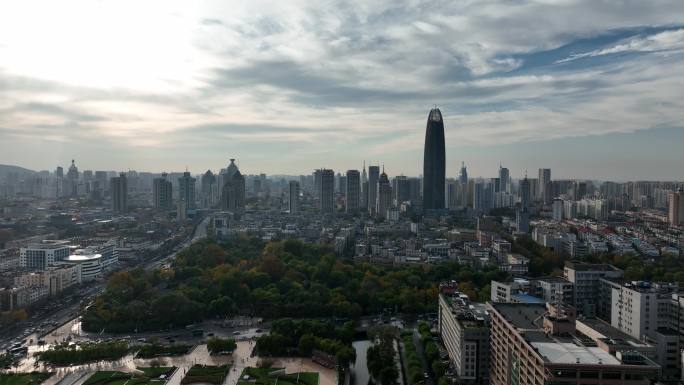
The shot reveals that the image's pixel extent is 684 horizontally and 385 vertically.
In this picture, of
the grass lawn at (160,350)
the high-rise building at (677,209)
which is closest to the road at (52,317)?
the grass lawn at (160,350)

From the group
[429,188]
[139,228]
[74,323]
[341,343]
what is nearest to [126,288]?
[74,323]

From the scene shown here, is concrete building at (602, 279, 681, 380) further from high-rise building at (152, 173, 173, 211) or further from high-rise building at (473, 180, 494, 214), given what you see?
high-rise building at (152, 173, 173, 211)

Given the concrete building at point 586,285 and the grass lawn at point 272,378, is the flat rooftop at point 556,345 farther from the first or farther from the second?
the concrete building at point 586,285

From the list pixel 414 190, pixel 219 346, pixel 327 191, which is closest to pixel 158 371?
pixel 219 346

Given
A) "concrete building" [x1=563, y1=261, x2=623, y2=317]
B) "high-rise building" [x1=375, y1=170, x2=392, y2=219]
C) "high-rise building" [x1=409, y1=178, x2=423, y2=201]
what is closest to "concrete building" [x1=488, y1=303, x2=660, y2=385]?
"concrete building" [x1=563, y1=261, x2=623, y2=317]

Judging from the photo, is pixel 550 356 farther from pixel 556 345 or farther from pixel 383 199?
pixel 383 199
